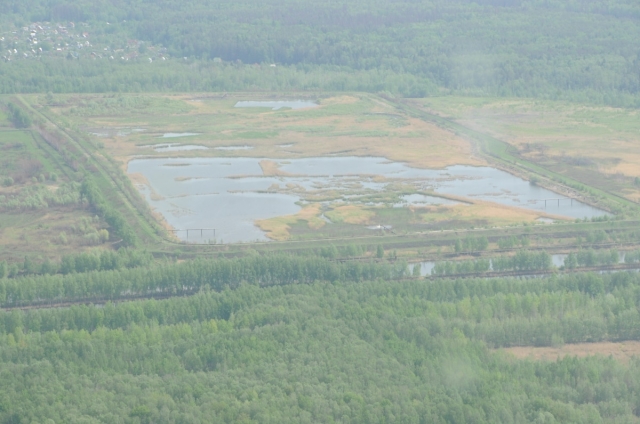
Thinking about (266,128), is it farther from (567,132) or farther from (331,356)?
(331,356)

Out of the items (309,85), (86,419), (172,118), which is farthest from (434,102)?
(86,419)

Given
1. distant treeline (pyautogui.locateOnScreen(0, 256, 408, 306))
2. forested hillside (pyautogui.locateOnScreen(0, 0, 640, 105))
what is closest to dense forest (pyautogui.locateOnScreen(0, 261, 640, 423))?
distant treeline (pyautogui.locateOnScreen(0, 256, 408, 306))

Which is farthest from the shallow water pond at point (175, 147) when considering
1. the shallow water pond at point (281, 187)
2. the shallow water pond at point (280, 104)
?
the shallow water pond at point (280, 104)

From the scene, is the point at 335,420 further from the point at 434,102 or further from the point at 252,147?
the point at 434,102

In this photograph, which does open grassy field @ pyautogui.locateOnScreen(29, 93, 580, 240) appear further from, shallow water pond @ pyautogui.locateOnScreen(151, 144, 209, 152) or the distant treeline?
the distant treeline

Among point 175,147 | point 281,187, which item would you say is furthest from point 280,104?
point 281,187

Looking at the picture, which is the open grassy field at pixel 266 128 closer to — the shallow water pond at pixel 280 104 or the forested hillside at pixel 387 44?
the shallow water pond at pixel 280 104
